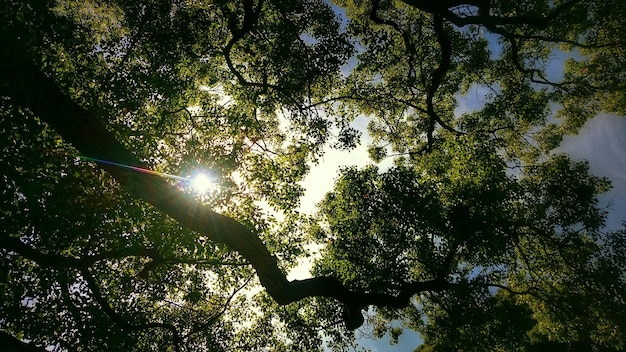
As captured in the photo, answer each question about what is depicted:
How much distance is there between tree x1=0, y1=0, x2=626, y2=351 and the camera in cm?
1051

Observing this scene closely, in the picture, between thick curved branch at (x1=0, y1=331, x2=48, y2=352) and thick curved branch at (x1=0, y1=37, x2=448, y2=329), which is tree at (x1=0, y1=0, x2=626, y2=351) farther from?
thick curved branch at (x1=0, y1=331, x2=48, y2=352)

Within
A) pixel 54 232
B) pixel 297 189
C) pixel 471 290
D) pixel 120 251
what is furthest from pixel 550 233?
pixel 54 232

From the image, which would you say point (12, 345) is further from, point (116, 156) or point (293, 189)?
point (293, 189)

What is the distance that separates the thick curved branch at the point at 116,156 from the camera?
7.38 meters

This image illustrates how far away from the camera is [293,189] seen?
15.6 meters

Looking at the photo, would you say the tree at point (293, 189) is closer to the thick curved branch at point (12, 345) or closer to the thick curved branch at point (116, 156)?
the thick curved branch at point (116, 156)

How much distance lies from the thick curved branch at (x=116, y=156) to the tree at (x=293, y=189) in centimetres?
8

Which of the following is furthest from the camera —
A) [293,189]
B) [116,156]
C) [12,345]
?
[293,189]

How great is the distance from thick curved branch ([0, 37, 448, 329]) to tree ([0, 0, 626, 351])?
0.08m

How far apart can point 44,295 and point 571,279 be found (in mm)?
20871

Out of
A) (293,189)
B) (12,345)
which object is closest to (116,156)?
(12,345)

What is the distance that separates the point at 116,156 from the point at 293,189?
8402 millimetres

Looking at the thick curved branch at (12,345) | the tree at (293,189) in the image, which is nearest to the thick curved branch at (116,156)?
the tree at (293,189)

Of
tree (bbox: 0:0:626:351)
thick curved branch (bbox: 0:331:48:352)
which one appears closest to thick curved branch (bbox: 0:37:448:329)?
tree (bbox: 0:0:626:351)
